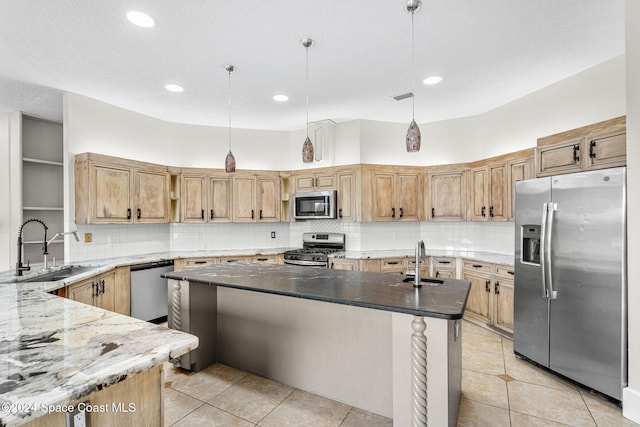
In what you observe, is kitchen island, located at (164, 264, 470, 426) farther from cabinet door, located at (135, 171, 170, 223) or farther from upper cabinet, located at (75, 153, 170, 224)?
cabinet door, located at (135, 171, 170, 223)

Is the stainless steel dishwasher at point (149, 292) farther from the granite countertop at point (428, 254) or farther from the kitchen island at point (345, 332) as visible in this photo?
the granite countertop at point (428, 254)

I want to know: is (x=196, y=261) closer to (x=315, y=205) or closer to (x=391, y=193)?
(x=315, y=205)

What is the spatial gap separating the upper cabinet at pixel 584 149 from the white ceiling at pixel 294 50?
2.68 feet

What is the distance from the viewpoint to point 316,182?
5.07 m

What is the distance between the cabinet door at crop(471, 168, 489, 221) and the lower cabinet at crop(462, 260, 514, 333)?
26.5 inches

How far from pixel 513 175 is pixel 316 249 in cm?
288

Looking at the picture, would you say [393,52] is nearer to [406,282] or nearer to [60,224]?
[406,282]

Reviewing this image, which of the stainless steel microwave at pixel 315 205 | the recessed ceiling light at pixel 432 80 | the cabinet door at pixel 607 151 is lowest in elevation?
the stainless steel microwave at pixel 315 205

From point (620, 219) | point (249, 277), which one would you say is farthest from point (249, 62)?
point (620, 219)

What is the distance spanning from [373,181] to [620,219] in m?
2.82

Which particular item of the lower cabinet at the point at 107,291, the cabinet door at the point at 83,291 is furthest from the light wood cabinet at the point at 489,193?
the cabinet door at the point at 83,291

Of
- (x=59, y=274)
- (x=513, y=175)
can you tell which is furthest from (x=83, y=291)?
(x=513, y=175)

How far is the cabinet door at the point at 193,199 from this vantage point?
482 cm

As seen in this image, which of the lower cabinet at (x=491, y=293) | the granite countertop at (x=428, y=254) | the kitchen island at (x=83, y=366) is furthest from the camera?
the granite countertop at (x=428, y=254)
